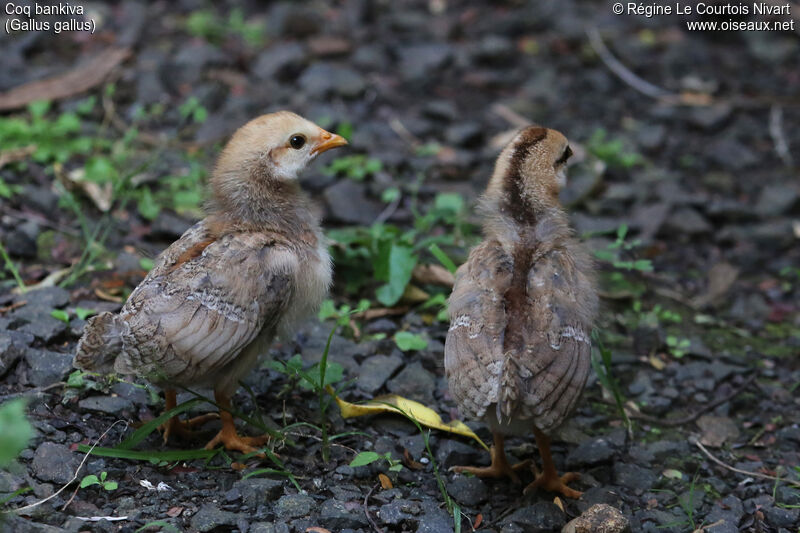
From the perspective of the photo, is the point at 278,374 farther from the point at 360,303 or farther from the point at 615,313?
the point at 615,313

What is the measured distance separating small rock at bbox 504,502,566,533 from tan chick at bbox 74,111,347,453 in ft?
4.30

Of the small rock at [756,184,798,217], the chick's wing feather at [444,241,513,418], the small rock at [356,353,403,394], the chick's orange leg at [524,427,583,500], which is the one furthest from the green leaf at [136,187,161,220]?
the small rock at [756,184,798,217]

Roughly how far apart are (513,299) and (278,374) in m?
1.52

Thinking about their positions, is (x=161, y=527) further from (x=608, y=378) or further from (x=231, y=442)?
(x=608, y=378)

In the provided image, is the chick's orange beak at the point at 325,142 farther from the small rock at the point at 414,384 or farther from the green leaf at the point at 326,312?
the small rock at the point at 414,384

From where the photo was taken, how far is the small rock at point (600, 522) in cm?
385

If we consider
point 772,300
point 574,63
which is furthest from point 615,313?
point 574,63

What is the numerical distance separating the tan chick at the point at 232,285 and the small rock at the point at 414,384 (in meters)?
0.81

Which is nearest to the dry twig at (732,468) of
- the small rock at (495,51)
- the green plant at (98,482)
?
the green plant at (98,482)

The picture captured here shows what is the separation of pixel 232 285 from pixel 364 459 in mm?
1029

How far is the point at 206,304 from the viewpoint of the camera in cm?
408

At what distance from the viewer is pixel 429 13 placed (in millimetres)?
10055

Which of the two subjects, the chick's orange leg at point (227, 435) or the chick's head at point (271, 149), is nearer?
the chick's orange leg at point (227, 435)

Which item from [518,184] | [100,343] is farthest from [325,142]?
[100,343]
